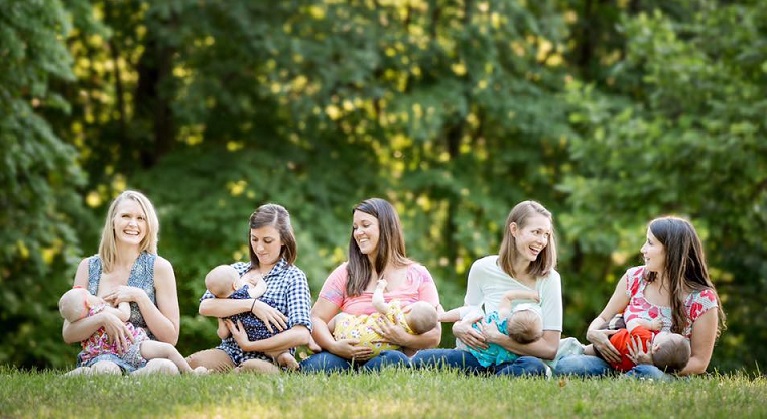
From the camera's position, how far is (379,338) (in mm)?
7402

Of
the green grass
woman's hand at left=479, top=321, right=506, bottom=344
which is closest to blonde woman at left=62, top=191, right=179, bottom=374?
the green grass

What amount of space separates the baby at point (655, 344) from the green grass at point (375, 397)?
8.8 inches

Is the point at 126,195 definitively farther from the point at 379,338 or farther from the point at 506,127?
the point at 506,127

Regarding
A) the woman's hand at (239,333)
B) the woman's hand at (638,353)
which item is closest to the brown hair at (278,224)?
the woman's hand at (239,333)

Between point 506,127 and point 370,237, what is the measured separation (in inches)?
438

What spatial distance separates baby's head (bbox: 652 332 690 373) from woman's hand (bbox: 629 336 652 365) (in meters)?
0.06

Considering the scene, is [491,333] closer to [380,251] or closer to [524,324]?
[524,324]

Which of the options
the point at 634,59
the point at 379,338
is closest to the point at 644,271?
the point at 379,338

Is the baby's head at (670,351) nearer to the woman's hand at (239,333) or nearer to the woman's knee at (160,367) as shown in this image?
the woman's hand at (239,333)

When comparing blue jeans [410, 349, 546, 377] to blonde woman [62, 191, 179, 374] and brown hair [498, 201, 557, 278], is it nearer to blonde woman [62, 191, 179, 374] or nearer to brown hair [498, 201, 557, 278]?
brown hair [498, 201, 557, 278]

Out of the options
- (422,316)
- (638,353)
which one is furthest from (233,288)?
(638,353)

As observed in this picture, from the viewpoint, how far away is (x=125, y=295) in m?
7.17

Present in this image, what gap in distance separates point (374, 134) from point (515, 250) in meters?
11.1

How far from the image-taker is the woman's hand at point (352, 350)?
24.1 feet
